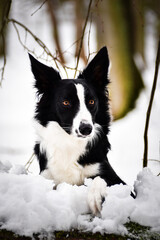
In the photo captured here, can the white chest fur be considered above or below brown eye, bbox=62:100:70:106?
below

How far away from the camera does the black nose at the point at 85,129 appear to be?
8.82ft

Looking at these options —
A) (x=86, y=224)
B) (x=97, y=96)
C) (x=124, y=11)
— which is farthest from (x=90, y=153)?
(x=124, y=11)

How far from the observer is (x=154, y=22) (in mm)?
16141

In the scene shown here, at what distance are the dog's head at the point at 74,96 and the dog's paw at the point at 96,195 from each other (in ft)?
2.01

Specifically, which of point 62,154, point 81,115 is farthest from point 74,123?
point 62,154

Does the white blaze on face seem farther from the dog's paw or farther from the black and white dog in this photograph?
the dog's paw

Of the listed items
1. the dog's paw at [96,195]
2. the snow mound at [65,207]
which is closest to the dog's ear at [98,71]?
the dog's paw at [96,195]

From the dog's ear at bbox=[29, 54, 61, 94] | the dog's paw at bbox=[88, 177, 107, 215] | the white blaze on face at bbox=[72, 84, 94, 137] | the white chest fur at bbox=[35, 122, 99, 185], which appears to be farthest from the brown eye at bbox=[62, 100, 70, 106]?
the dog's paw at bbox=[88, 177, 107, 215]

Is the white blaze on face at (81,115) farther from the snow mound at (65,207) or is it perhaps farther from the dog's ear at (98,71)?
→ the snow mound at (65,207)

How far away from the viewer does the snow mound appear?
6.12 ft

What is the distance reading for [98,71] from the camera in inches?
134

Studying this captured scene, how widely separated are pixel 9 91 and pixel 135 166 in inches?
321

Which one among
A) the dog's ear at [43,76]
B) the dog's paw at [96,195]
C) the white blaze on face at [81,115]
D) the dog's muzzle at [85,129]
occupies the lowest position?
the dog's paw at [96,195]

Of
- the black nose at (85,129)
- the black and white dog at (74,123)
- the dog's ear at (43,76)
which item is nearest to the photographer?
the black nose at (85,129)
